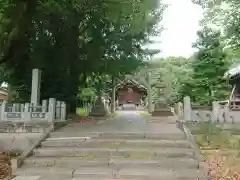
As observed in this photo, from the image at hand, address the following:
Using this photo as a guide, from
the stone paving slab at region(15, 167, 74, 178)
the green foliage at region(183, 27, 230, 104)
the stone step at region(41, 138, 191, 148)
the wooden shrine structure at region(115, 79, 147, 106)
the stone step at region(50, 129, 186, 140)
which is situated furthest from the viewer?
the wooden shrine structure at region(115, 79, 147, 106)

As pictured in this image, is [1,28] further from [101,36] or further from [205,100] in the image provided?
[205,100]

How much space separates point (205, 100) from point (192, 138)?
518 inches

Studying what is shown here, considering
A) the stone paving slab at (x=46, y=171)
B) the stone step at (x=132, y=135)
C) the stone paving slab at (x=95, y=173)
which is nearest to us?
the stone paving slab at (x=95, y=173)

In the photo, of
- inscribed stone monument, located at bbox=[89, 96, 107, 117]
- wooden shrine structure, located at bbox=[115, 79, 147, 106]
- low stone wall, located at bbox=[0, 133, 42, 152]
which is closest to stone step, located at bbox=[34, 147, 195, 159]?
low stone wall, located at bbox=[0, 133, 42, 152]

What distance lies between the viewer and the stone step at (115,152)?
10203 mm

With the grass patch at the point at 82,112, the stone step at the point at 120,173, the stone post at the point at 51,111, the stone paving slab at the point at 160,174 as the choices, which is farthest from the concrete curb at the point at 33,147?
the grass patch at the point at 82,112

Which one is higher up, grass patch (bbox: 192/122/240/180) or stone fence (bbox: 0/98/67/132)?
stone fence (bbox: 0/98/67/132)

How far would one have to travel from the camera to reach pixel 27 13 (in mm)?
14828

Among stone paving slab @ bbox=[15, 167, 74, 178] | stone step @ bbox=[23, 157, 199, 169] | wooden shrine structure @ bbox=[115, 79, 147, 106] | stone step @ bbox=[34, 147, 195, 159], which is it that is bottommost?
stone paving slab @ bbox=[15, 167, 74, 178]

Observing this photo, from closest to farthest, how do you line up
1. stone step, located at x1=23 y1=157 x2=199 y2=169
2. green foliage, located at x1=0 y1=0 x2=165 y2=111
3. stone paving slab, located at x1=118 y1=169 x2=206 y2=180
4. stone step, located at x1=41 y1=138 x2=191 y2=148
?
stone paving slab, located at x1=118 y1=169 x2=206 y2=180 → stone step, located at x1=23 y1=157 x2=199 y2=169 → stone step, located at x1=41 y1=138 x2=191 y2=148 → green foliage, located at x1=0 y1=0 x2=165 y2=111

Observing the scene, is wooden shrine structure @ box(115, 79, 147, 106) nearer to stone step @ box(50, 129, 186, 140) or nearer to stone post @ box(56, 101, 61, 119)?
stone post @ box(56, 101, 61, 119)

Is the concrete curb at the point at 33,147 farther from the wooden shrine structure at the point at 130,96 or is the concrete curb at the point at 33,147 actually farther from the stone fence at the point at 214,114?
the wooden shrine structure at the point at 130,96

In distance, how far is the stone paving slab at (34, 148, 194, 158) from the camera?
10234 millimetres

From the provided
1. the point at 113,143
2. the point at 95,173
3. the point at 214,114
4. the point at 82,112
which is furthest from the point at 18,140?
the point at 82,112
